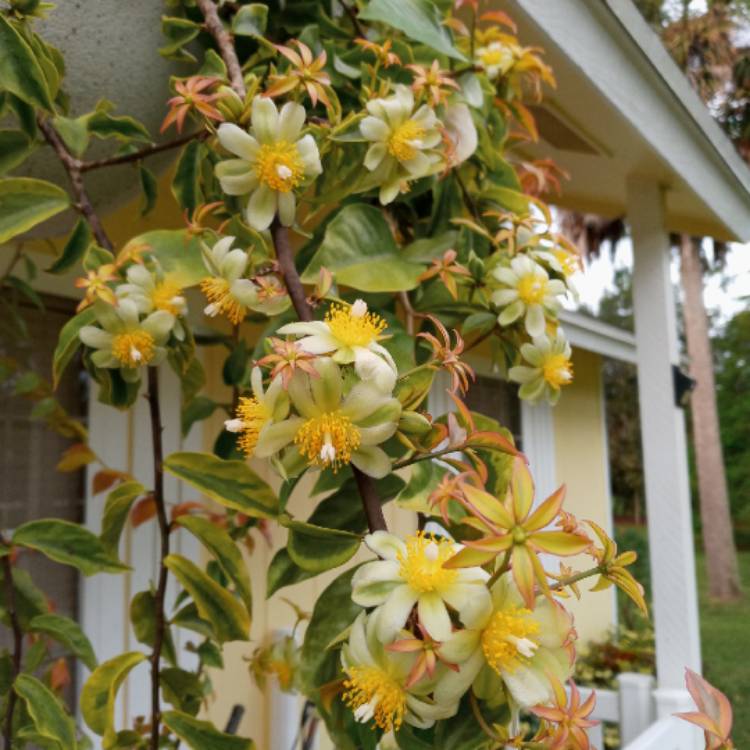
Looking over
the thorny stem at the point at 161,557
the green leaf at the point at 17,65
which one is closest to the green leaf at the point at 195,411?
the thorny stem at the point at 161,557

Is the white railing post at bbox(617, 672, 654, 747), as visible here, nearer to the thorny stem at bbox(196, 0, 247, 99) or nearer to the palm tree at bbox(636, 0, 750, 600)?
the thorny stem at bbox(196, 0, 247, 99)

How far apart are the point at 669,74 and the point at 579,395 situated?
4.31 m

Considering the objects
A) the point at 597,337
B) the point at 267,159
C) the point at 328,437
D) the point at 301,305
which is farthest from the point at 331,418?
the point at 597,337

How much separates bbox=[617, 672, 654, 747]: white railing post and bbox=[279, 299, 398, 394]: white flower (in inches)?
63.2

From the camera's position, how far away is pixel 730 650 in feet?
29.1

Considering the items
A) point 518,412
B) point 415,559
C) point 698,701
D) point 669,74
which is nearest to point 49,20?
point 415,559

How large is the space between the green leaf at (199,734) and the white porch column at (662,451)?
49.2 inches

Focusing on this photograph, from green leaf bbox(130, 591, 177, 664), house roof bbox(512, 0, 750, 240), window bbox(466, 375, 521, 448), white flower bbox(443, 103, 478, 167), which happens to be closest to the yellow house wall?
window bbox(466, 375, 521, 448)

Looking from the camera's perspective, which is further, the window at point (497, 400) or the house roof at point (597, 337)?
the house roof at point (597, 337)

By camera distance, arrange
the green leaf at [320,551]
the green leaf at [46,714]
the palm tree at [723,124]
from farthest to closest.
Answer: the palm tree at [723,124] < the green leaf at [46,714] < the green leaf at [320,551]

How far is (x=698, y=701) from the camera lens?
0.50 metres

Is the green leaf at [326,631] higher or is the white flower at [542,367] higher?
the white flower at [542,367]

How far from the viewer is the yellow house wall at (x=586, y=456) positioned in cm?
534

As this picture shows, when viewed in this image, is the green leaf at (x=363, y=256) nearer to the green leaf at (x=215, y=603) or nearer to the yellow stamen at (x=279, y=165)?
the yellow stamen at (x=279, y=165)
